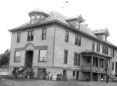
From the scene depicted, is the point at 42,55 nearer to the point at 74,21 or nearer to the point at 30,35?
the point at 30,35

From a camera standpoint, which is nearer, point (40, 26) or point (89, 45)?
point (40, 26)

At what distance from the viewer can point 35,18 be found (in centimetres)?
3488

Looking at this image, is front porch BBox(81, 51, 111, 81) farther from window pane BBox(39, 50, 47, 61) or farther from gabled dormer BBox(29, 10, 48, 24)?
gabled dormer BBox(29, 10, 48, 24)

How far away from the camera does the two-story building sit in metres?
30.7

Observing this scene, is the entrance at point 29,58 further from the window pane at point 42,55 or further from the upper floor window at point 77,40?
the upper floor window at point 77,40

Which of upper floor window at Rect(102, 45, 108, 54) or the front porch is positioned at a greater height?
upper floor window at Rect(102, 45, 108, 54)

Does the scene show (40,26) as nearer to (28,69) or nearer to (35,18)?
(35,18)

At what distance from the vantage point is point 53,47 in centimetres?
3009

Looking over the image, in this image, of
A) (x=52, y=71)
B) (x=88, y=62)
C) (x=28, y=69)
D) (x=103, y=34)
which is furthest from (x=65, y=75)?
(x=103, y=34)

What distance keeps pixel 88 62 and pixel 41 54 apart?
1190 centimetres

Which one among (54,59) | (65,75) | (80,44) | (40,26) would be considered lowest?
(65,75)

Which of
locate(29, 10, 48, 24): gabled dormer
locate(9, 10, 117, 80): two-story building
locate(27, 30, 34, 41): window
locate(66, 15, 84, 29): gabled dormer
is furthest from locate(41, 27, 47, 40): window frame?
locate(66, 15, 84, 29): gabled dormer

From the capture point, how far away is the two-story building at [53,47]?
30.7 metres

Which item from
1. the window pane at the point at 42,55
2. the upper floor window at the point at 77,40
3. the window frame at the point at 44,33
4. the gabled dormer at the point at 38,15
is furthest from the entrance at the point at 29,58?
the upper floor window at the point at 77,40
